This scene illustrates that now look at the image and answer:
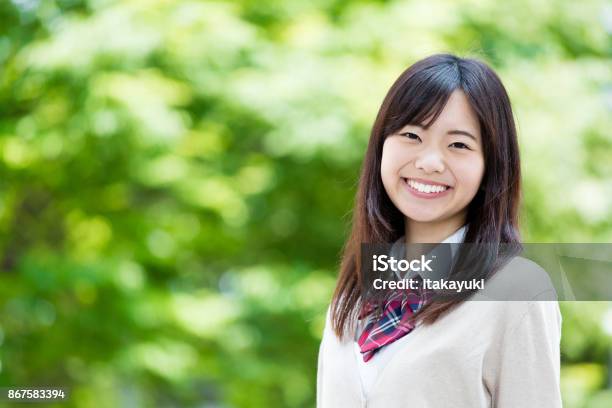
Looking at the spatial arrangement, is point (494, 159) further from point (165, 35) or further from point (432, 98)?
point (165, 35)

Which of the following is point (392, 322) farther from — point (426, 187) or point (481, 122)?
point (481, 122)

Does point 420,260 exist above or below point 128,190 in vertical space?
below

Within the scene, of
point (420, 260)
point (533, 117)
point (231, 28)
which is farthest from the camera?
point (533, 117)

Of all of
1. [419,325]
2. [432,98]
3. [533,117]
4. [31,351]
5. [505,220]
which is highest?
[533,117]

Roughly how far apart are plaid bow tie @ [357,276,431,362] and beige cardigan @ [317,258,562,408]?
0.04 m

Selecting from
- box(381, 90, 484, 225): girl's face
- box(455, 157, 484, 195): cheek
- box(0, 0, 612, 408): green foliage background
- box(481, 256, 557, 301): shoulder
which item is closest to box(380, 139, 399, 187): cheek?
box(381, 90, 484, 225): girl's face

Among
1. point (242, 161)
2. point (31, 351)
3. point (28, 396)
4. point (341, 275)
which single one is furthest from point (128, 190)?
point (341, 275)

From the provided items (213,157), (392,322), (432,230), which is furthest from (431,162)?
(213,157)

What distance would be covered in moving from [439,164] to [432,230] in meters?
0.13

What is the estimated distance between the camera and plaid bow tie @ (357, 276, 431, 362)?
128 cm

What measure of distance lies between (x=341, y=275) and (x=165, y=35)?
3679mm

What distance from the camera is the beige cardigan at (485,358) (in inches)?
45.6

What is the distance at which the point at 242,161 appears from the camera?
230 inches

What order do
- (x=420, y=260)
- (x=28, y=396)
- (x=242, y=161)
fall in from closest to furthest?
(x=420, y=260), (x=28, y=396), (x=242, y=161)
